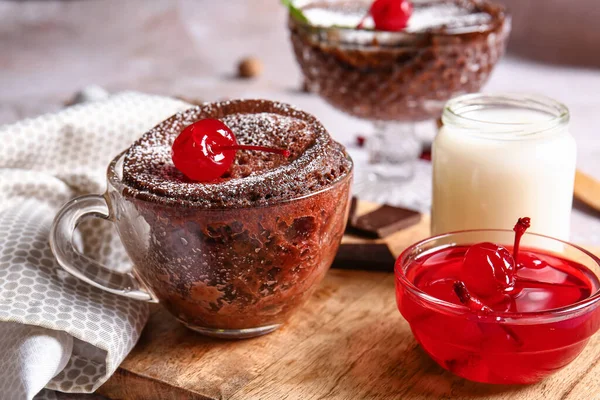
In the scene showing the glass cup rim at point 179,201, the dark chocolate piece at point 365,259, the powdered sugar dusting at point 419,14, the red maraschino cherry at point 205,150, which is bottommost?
the dark chocolate piece at point 365,259

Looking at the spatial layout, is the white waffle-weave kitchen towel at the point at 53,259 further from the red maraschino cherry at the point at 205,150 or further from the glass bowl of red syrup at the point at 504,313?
the glass bowl of red syrup at the point at 504,313

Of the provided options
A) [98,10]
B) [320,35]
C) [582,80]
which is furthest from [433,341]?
[98,10]

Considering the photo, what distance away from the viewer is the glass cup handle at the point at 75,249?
1397 mm

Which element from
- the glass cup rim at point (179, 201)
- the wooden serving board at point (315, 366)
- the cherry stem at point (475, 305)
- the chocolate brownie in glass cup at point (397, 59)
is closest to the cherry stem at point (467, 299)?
the cherry stem at point (475, 305)

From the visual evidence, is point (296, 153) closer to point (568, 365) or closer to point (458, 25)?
point (568, 365)

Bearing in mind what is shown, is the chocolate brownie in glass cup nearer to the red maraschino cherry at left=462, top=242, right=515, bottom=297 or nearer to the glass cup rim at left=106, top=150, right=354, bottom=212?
the glass cup rim at left=106, top=150, right=354, bottom=212

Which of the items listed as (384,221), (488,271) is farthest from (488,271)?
(384,221)

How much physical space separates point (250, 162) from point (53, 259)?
0.42 metres

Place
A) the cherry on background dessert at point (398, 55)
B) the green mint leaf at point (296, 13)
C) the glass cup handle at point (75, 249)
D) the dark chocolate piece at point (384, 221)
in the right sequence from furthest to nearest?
the green mint leaf at point (296, 13) < the cherry on background dessert at point (398, 55) < the dark chocolate piece at point (384, 221) < the glass cup handle at point (75, 249)

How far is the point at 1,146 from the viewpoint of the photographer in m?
1.70

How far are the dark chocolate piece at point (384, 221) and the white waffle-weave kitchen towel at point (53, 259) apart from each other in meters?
0.50

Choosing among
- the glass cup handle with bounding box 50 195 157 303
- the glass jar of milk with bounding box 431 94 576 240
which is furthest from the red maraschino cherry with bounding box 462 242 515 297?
the glass cup handle with bounding box 50 195 157 303

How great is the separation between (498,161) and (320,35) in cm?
81

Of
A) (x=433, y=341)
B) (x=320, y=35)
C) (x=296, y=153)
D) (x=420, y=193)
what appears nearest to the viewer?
(x=433, y=341)
